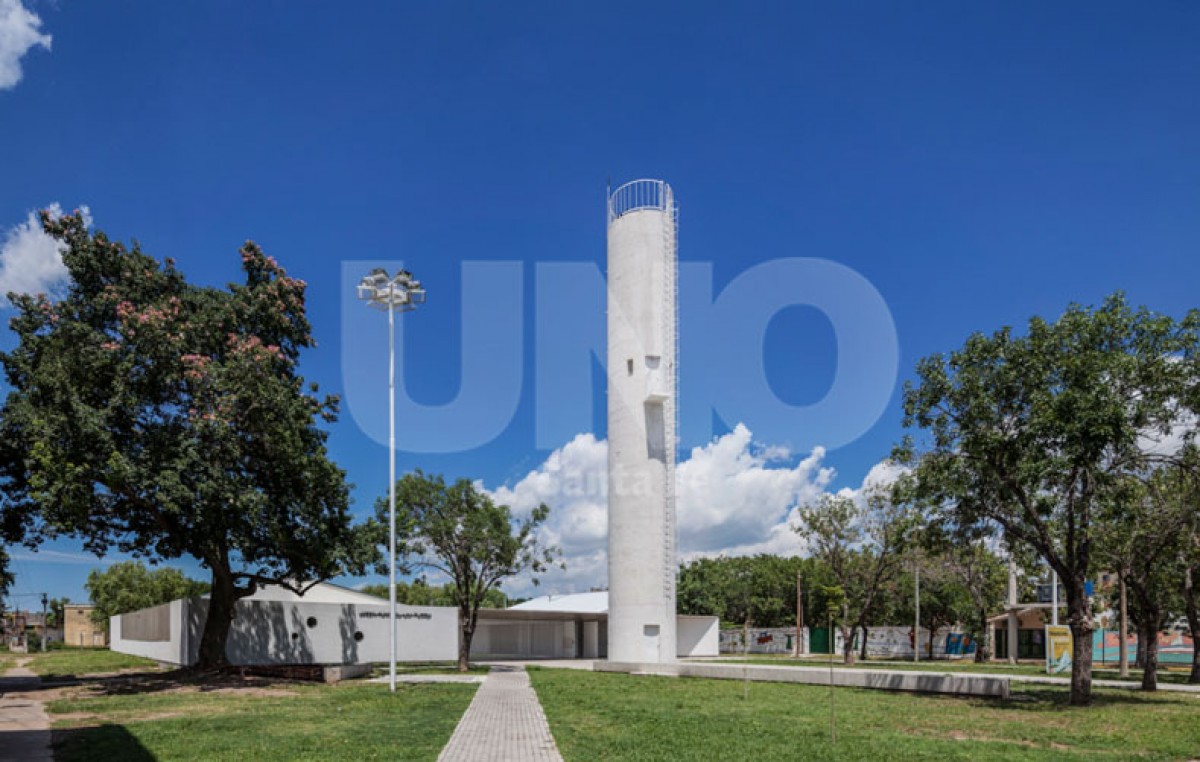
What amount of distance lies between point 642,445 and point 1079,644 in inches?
815

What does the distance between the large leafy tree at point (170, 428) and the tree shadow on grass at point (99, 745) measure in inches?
389

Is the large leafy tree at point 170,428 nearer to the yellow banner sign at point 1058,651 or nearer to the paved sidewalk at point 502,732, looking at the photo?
the paved sidewalk at point 502,732

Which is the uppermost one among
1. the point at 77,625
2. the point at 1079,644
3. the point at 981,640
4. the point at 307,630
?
the point at 1079,644

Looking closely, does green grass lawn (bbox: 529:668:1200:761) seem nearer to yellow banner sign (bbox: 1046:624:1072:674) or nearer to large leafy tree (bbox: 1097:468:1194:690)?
large leafy tree (bbox: 1097:468:1194:690)

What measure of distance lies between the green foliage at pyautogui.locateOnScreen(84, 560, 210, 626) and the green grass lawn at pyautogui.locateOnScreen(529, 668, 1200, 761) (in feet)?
221

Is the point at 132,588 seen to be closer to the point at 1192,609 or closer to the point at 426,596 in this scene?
the point at 426,596

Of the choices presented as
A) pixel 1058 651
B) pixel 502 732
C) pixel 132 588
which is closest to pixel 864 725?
pixel 502 732

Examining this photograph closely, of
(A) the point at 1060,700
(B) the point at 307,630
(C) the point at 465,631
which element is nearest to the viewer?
(A) the point at 1060,700

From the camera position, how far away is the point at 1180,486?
79.6ft

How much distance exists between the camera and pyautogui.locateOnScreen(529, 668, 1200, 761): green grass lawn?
1462 centimetres

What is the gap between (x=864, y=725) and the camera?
1798 centimetres

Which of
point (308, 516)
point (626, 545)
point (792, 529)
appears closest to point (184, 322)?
point (308, 516)

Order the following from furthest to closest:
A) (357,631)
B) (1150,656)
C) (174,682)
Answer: (357,631), (174,682), (1150,656)

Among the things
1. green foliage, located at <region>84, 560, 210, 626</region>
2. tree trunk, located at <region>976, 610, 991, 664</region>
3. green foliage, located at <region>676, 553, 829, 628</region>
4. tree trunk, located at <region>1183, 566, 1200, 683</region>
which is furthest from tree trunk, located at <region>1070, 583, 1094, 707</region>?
green foliage, located at <region>84, 560, 210, 626</region>
